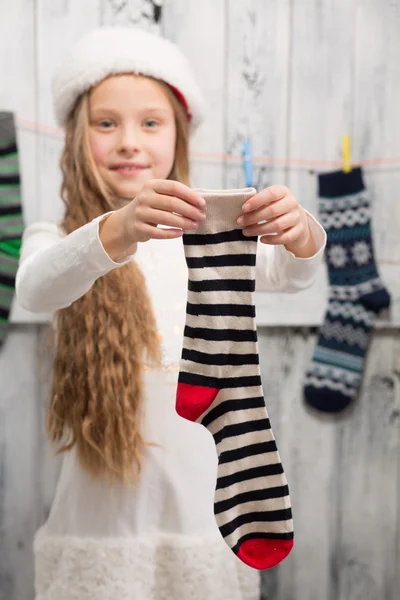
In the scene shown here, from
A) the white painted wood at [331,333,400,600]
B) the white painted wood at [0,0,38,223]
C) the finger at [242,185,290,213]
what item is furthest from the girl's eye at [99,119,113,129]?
the white painted wood at [331,333,400,600]

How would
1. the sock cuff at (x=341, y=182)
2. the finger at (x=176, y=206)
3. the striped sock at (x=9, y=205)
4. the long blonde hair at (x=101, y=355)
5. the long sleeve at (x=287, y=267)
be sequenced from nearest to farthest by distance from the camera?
the finger at (x=176, y=206) → the long sleeve at (x=287, y=267) → the long blonde hair at (x=101, y=355) → the striped sock at (x=9, y=205) → the sock cuff at (x=341, y=182)

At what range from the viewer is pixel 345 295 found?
4.79 ft

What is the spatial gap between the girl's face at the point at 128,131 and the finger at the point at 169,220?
32 centimetres

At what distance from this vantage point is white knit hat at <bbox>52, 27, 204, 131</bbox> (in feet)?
3.58

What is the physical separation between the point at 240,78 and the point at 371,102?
30 centimetres

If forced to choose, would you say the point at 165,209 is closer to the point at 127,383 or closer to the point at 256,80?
the point at 127,383

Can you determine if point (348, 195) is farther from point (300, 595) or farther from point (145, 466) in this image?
point (300, 595)

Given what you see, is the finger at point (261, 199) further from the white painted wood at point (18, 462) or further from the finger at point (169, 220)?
the white painted wood at point (18, 462)

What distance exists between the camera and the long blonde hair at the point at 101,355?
3.48 ft

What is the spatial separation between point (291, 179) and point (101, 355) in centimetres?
64

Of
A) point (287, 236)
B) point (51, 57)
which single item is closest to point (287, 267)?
point (287, 236)

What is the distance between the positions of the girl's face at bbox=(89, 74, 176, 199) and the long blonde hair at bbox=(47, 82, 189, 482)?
19 millimetres

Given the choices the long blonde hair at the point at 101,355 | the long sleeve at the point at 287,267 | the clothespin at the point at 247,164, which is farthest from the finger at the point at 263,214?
the clothespin at the point at 247,164

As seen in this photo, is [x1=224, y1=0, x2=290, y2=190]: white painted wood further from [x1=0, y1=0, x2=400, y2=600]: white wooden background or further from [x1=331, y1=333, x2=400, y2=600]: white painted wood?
[x1=331, y1=333, x2=400, y2=600]: white painted wood
